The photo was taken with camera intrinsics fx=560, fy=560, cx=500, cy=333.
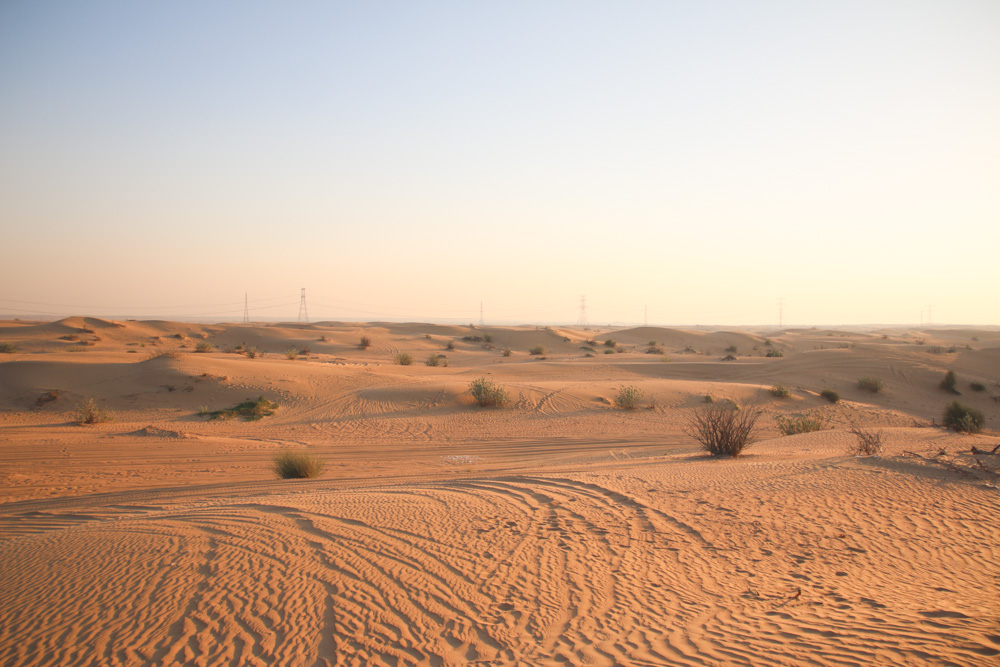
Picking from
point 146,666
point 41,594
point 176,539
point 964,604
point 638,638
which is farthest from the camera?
point 176,539

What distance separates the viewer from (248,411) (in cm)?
1781

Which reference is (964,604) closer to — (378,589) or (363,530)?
(378,589)

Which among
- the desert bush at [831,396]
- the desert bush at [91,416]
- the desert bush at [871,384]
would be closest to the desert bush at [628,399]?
the desert bush at [831,396]

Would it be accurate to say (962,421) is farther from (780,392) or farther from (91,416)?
(91,416)

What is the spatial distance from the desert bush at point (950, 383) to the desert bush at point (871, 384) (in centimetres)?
276

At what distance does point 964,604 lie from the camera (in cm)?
424

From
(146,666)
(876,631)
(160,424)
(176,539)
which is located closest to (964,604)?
(876,631)

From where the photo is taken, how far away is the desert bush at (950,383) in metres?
24.0

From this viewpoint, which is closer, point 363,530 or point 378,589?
point 378,589

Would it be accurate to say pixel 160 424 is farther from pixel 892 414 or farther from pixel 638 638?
pixel 892 414

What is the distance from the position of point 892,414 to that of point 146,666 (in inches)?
898

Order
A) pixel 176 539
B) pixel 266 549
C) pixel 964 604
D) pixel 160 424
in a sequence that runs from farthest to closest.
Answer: pixel 160 424 < pixel 176 539 < pixel 266 549 < pixel 964 604

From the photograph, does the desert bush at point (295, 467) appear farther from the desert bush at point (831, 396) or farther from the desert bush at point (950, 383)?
the desert bush at point (950, 383)

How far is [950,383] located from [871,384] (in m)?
4.08
